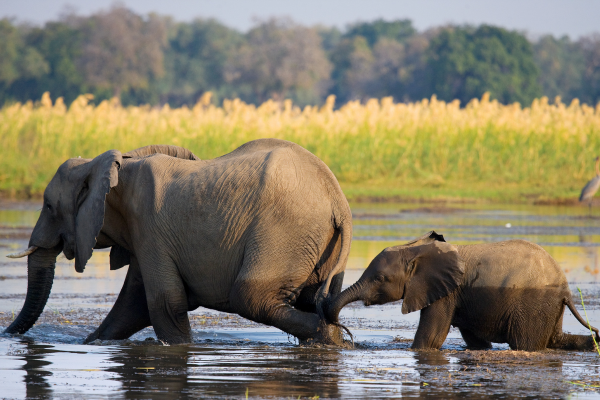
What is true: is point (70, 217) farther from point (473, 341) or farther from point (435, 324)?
point (473, 341)

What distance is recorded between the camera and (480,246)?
679 cm

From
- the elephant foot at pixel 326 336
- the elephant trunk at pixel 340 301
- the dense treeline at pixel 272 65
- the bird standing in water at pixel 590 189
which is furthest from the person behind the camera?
the dense treeline at pixel 272 65

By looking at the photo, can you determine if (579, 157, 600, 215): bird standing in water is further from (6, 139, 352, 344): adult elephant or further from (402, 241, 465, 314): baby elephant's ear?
(6, 139, 352, 344): adult elephant

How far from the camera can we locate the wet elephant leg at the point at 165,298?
650 centimetres

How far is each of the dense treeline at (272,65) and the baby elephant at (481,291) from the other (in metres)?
46.0

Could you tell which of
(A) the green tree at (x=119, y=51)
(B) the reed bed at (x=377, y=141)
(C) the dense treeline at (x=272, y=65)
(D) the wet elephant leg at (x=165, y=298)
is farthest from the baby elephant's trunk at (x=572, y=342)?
(A) the green tree at (x=119, y=51)

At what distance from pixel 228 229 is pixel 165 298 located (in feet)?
2.09

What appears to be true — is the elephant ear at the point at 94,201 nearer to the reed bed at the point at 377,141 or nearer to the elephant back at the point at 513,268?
the elephant back at the point at 513,268

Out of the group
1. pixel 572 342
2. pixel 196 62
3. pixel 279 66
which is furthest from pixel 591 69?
pixel 572 342

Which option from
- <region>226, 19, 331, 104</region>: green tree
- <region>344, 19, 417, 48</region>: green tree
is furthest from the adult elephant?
<region>344, 19, 417, 48</region>: green tree

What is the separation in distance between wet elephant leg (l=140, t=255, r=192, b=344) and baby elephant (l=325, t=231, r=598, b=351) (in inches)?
44.6

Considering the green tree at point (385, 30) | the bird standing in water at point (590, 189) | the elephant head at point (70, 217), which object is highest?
the green tree at point (385, 30)

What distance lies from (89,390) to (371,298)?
7.17 feet

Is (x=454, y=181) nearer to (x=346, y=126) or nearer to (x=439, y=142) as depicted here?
(x=439, y=142)
